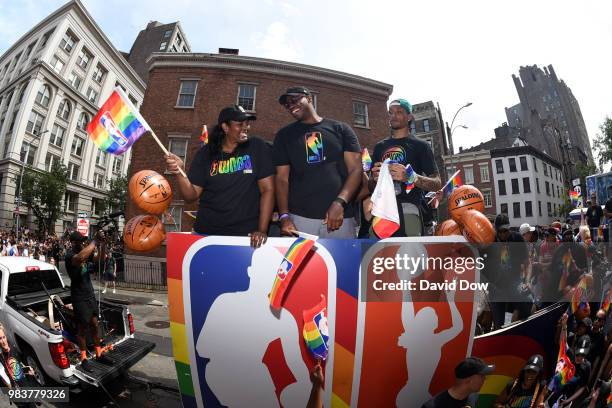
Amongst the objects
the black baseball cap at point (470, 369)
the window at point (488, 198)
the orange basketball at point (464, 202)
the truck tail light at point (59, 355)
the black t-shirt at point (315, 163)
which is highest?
the window at point (488, 198)

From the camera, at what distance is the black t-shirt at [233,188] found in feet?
8.13

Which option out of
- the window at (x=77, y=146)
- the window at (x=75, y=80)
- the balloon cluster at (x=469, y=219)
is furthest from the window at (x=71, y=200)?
the balloon cluster at (x=469, y=219)

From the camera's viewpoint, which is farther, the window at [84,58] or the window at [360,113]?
the window at [84,58]

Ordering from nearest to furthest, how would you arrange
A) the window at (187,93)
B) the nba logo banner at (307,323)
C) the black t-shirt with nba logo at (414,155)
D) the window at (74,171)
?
the nba logo banner at (307,323), the black t-shirt with nba logo at (414,155), the window at (187,93), the window at (74,171)

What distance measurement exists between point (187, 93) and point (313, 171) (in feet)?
60.7

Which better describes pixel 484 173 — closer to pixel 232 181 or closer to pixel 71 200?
pixel 232 181

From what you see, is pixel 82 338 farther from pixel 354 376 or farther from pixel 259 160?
pixel 354 376

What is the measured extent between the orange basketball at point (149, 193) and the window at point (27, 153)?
121 ft

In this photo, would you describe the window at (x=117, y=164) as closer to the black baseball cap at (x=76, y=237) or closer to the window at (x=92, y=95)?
the window at (x=92, y=95)

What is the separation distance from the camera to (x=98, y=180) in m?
41.6

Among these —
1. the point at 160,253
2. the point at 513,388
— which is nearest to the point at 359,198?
the point at 513,388

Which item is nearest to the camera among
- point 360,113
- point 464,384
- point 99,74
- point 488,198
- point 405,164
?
point 464,384

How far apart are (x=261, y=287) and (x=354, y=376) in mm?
769

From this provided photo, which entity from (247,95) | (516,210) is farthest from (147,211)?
(516,210)
